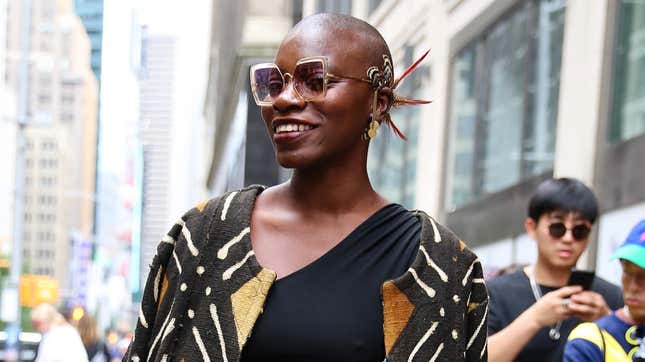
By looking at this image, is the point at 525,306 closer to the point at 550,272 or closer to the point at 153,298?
the point at 550,272

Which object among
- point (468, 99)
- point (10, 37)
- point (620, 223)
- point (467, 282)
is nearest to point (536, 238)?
point (467, 282)

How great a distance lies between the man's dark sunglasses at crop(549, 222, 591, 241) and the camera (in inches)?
197

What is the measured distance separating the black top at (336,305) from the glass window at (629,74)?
794 cm

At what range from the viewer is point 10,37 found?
80625mm

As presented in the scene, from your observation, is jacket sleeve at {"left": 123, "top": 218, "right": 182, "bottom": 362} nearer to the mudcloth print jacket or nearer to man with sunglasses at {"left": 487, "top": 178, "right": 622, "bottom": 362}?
the mudcloth print jacket

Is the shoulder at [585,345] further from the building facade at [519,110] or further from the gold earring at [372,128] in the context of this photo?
the building facade at [519,110]

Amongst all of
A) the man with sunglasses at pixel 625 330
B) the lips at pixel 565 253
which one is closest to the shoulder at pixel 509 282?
the lips at pixel 565 253

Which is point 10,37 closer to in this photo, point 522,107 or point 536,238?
point 522,107

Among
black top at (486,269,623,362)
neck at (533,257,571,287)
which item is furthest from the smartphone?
neck at (533,257,571,287)

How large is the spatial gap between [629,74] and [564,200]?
6.09 metres

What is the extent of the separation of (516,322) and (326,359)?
197cm

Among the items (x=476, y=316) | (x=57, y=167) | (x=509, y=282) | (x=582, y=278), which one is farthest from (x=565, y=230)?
(x=57, y=167)

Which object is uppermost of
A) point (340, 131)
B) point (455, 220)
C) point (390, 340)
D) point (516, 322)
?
point (340, 131)

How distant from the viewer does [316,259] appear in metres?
2.69
